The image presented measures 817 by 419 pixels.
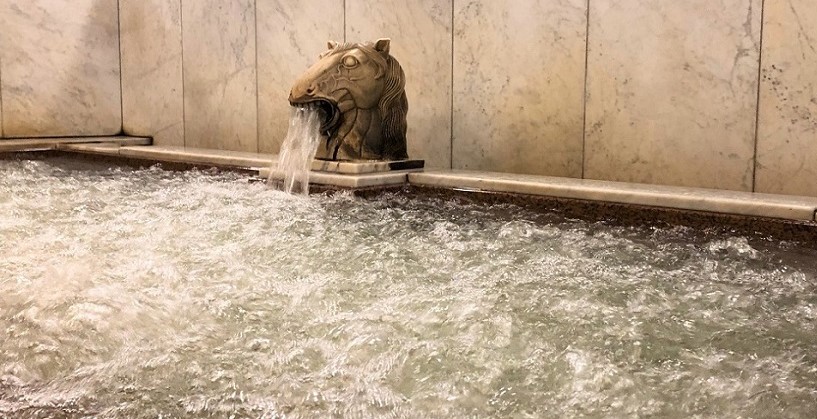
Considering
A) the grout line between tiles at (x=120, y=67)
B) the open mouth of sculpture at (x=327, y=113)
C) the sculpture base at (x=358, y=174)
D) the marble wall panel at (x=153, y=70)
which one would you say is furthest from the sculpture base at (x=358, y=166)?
the grout line between tiles at (x=120, y=67)

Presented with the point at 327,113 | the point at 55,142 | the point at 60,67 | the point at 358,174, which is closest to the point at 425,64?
the point at 327,113

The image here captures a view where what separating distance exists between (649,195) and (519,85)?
5.13ft

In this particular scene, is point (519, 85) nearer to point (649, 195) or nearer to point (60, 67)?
point (649, 195)

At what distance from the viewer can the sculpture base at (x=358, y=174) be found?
4.10 m

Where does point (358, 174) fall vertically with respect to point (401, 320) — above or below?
above

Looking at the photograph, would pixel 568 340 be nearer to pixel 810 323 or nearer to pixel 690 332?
pixel 690 332

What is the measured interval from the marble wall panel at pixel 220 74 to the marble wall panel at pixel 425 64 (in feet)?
4.48

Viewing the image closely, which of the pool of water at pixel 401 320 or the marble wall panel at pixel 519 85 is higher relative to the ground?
the marble wall panel at pixel 519 85

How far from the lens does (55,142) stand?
6445mm

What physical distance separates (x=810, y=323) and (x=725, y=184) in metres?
2.15

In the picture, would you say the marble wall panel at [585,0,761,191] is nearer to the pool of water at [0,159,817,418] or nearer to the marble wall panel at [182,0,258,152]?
the pool of water at [0,159,817,418]

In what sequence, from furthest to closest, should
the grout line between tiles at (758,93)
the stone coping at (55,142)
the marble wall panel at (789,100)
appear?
the stone coping at (55,142)
the grout line between tiles at (758,93)
the marble wall panel at (789,100)

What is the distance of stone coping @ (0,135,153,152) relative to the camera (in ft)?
20.2

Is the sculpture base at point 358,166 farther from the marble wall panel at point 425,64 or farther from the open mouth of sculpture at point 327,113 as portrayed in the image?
the marble wall panel at point 425,64
